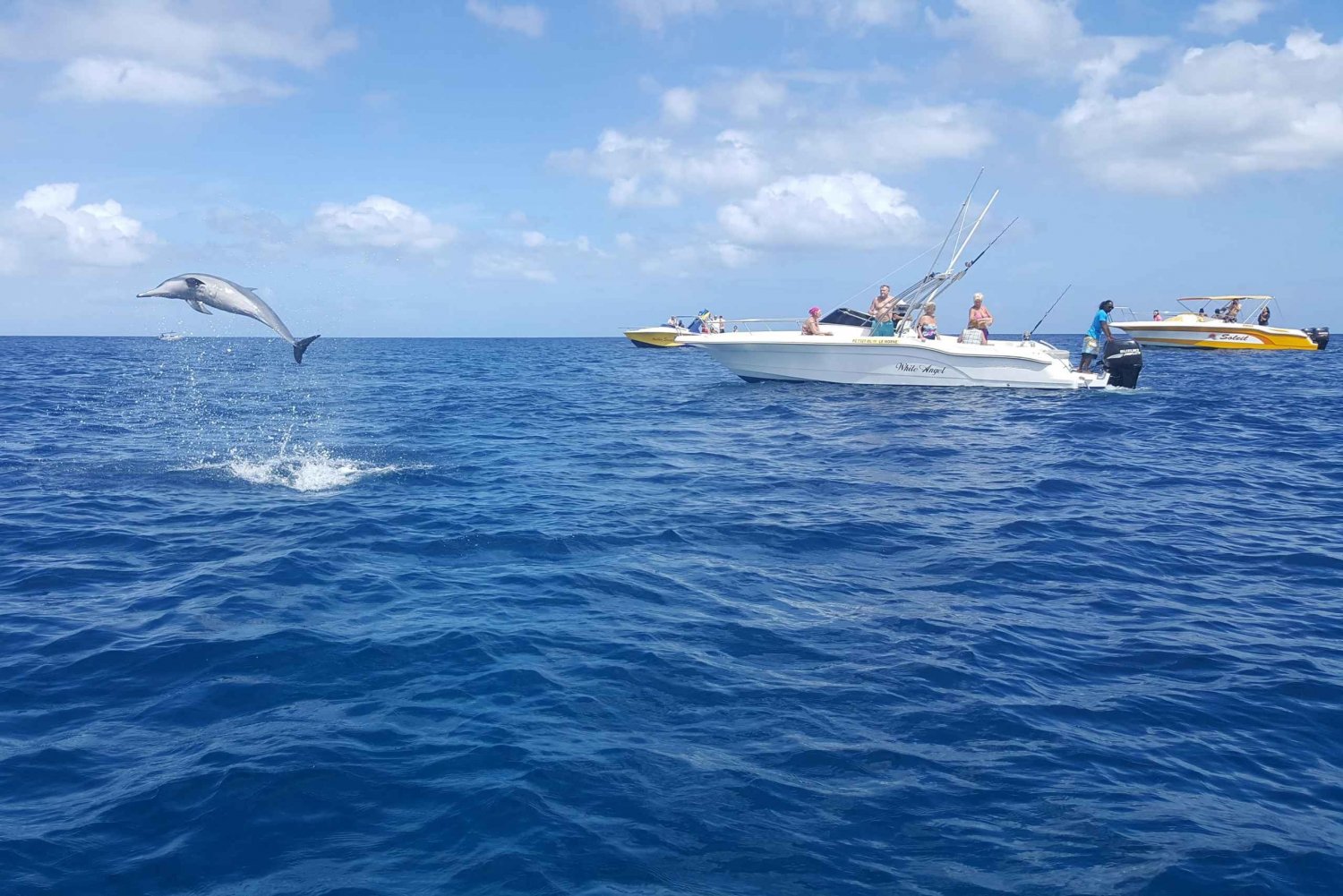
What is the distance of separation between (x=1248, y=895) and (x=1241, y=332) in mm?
45583

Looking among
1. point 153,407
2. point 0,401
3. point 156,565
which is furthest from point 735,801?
point 0,401

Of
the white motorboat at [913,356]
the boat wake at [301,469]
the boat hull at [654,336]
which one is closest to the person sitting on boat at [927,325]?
the white motorboat at [913,356]

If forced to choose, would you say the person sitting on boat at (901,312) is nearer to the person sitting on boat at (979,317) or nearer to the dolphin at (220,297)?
the person sitting on boat at (979,317)

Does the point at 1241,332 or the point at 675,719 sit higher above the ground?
the point at 1241,332

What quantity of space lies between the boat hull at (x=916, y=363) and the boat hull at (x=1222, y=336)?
858 inches

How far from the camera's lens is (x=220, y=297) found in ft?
33.8

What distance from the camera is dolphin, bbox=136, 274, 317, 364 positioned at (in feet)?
32.8

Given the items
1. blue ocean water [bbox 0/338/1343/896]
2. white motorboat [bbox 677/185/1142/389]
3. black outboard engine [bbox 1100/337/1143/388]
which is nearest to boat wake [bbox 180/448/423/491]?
blue ocean water [bbox 0/338/1343/896]

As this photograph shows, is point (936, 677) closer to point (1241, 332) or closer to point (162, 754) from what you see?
point (162, 754)

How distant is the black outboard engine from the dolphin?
22349 mm

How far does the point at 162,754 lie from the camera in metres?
4.70

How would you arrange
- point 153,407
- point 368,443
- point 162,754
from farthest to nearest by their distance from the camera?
point 153,407 < point 368,443 < point 162,754

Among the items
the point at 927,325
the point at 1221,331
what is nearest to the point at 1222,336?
the point at 1221,331

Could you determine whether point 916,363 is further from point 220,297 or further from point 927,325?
point 220,297
